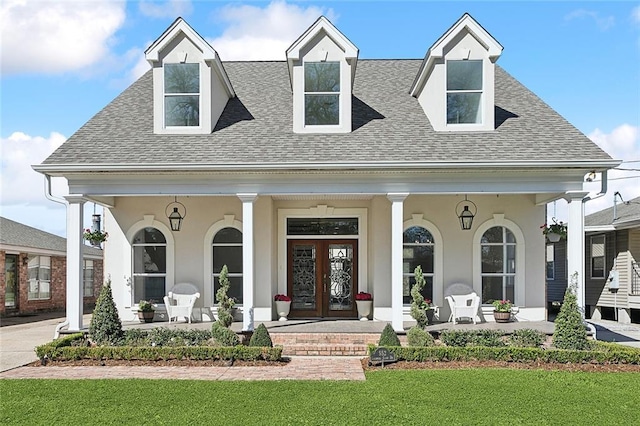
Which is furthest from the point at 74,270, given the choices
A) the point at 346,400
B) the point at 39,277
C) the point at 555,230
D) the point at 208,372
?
the point at 39,277

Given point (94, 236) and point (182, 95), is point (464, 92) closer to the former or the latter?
point (182, 95)

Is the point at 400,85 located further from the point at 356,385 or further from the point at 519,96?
the point at 356,385

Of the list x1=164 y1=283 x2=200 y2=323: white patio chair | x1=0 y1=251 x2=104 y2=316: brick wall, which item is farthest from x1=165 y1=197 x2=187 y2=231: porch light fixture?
x1=0 y1=251 x2=104 y2=316: brick wall

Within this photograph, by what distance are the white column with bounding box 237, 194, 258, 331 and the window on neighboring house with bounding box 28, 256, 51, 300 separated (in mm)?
14388

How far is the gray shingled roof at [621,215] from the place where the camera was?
18.9 metres

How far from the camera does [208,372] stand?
962cm

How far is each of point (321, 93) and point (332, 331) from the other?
18.3ft

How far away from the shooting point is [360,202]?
14.9 meters

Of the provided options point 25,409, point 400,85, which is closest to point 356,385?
point 25,409

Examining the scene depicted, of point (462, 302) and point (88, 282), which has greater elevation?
point (462, 302)

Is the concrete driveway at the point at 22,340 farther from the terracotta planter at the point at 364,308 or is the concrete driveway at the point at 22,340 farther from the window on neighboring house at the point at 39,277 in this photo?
the terracotta planter at the point at 364,308

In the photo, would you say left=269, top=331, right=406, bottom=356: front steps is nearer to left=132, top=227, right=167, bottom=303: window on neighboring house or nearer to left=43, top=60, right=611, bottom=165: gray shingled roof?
left=43, top=60, right=611, bottom=165: gray shingled roof

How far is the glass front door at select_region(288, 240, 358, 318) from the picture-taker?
15086 mm

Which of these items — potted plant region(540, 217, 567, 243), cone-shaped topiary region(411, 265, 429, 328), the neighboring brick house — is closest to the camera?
cone-shaped topiary region(411, 265, 429, 328)
